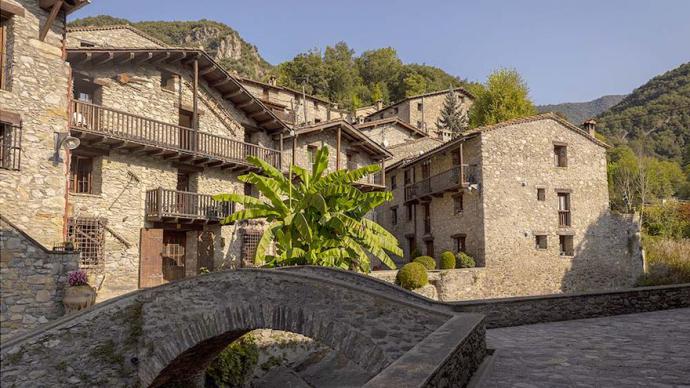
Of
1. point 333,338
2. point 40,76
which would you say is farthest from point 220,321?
point 40,76

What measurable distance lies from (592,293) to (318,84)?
183 feet

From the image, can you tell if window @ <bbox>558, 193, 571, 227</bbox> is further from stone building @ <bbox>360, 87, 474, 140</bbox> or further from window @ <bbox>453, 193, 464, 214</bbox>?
stone building @ <bbox>360, 87, 474, 140</bbox>

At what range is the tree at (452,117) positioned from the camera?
49.7m

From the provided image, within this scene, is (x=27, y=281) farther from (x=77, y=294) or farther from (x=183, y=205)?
(x=183, y=205)

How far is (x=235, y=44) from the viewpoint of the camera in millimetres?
85250

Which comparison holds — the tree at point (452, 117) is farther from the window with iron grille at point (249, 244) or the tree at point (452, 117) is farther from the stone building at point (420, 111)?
the window with iron grille at point (249, 244)

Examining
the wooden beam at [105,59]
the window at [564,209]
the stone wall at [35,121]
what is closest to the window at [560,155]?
the window at [564,209]

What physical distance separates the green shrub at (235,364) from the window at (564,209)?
19.0 metres

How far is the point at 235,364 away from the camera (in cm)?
1484

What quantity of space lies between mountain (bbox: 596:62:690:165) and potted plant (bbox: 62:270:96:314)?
62.7 meters

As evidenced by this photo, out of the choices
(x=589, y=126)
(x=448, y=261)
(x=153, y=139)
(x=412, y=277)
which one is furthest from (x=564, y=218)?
(x=153, y=139)

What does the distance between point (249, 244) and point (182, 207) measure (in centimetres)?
379

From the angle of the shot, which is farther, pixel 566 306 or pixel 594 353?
pixel 566 306

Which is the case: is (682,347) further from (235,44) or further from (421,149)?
(235,44)
